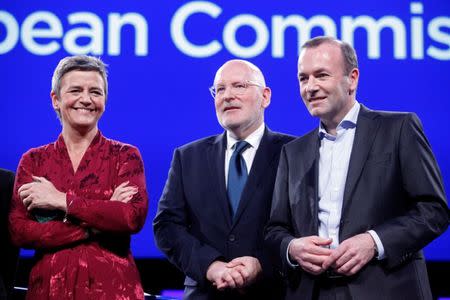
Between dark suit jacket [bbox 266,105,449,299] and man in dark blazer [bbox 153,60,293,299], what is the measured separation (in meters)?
0.28

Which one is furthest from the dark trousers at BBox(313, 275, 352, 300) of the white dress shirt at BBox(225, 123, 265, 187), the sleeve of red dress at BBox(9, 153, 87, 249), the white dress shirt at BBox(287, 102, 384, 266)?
the sleeve of red dress at BBox(9, 153, 87, 249)

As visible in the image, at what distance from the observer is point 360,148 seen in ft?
8.68

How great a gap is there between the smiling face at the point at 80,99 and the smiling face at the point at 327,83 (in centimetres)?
91

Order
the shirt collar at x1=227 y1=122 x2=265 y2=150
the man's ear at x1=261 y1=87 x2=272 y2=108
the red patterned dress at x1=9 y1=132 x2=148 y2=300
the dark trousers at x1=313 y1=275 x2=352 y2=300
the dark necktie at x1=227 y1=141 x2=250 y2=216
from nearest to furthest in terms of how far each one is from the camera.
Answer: the dark trousers at x1=313 y1=275 x2=352 y2=300 < the red patterned dress at x1=9 y1=132 x2=148 y2=300 < the dark necktie at x1=227 y1=141 x2=250 y2=216 < the shirt collar at x1=227 y1=122 x2=265 y2=150 < the man's ear at x1=261 y1=87 x2=272 y2=108

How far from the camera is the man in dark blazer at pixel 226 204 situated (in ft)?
9.70

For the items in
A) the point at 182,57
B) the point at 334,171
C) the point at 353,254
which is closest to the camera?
the point at 353,254

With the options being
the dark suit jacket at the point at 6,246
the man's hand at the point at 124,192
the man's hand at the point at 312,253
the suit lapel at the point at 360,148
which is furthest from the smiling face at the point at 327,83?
the dark suit jacket at the point at 6,246

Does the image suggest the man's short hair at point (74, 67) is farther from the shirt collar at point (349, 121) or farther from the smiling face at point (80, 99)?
A: the shirt collar at point (349, 121)

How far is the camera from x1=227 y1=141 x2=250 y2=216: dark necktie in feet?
10.3

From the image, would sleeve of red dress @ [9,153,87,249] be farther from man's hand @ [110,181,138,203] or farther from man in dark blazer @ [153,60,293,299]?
man in dark blazer @ [153,60,293,299]

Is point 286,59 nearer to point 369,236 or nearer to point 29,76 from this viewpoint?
point 29,76

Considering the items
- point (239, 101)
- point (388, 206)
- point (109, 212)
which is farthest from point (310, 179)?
point (109, 212)

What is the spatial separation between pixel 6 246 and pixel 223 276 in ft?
A: 3.18

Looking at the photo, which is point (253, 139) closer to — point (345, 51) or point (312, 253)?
point (345, 51)
